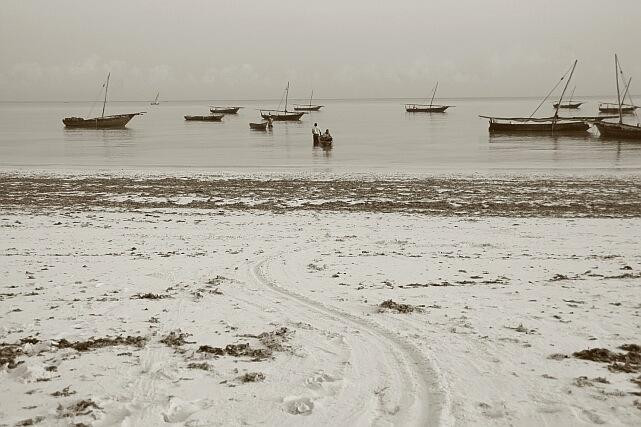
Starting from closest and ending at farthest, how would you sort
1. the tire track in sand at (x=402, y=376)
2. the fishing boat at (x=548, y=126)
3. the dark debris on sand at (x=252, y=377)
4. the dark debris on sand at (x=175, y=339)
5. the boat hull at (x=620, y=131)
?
the tire track in sand at (x=402, y=376) → the dark debris on sand at (x=252, y=377) → the dark debris on sand at (x=175, y=339) → the boat hull at (x=620, y=131) → the fishing boat at (x=548, y=126)

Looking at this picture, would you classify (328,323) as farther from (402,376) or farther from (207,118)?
(207,118)

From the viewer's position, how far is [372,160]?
119 ft

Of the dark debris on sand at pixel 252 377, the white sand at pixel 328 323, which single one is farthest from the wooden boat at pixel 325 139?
the dark debris on sand at pixel 252 377

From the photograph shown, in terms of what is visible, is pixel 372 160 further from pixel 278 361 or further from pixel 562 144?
pixel 278 361

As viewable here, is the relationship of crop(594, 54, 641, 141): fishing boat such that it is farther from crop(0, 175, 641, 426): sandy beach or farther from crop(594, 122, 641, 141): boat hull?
crop(0, 175, 641, 426): sandy beach

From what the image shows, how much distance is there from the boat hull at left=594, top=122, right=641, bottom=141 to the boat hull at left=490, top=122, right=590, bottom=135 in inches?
296

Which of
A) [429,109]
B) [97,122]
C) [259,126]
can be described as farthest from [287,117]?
[429,109]

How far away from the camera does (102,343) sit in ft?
18.6

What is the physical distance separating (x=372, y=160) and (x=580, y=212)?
2211 centimetres

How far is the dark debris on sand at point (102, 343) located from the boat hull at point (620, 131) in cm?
5076

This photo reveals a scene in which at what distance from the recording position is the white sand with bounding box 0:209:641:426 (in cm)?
439

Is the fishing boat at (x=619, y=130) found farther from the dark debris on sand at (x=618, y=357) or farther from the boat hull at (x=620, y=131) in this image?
the dark debris on sand at (x=618, y=357)

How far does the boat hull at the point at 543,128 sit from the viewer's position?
197 ft

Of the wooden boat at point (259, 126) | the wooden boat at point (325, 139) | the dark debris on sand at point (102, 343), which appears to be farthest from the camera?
the wooden boat at point (259, 126)
